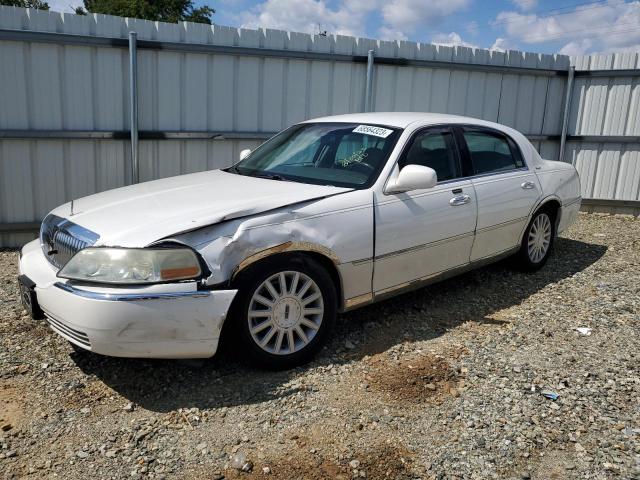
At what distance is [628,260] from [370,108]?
12.5 feet

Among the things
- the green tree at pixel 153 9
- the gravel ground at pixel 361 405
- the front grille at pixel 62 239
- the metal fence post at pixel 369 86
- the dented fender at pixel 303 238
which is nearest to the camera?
the gravel ground at pixel 361 405

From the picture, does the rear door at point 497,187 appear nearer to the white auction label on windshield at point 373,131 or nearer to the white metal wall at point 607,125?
the white auction label on windshield at point 373,131

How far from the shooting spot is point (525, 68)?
9.45 metres

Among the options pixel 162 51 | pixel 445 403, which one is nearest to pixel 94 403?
pixel 445 403

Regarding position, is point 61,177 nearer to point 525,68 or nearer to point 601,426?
point 601,426

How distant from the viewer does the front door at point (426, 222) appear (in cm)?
417

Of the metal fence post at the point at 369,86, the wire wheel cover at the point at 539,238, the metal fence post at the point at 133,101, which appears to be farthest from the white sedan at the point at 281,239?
the metal fence post at the point at 369,86

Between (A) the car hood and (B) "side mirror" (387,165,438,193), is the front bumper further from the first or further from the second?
(B) "side mirror" (387,165,438,193)

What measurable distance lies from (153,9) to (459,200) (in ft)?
122

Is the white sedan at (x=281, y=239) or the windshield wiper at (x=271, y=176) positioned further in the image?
the windshield wiper at (x=271, y=176)

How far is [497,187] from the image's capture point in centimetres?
516

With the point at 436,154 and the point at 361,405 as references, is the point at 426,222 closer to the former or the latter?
the point at 436,154

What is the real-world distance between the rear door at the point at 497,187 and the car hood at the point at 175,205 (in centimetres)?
152


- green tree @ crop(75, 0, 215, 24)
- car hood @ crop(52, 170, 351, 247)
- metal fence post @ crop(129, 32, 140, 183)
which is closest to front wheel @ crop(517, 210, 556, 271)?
car hood @ crop(52, 170, 351, 247)
